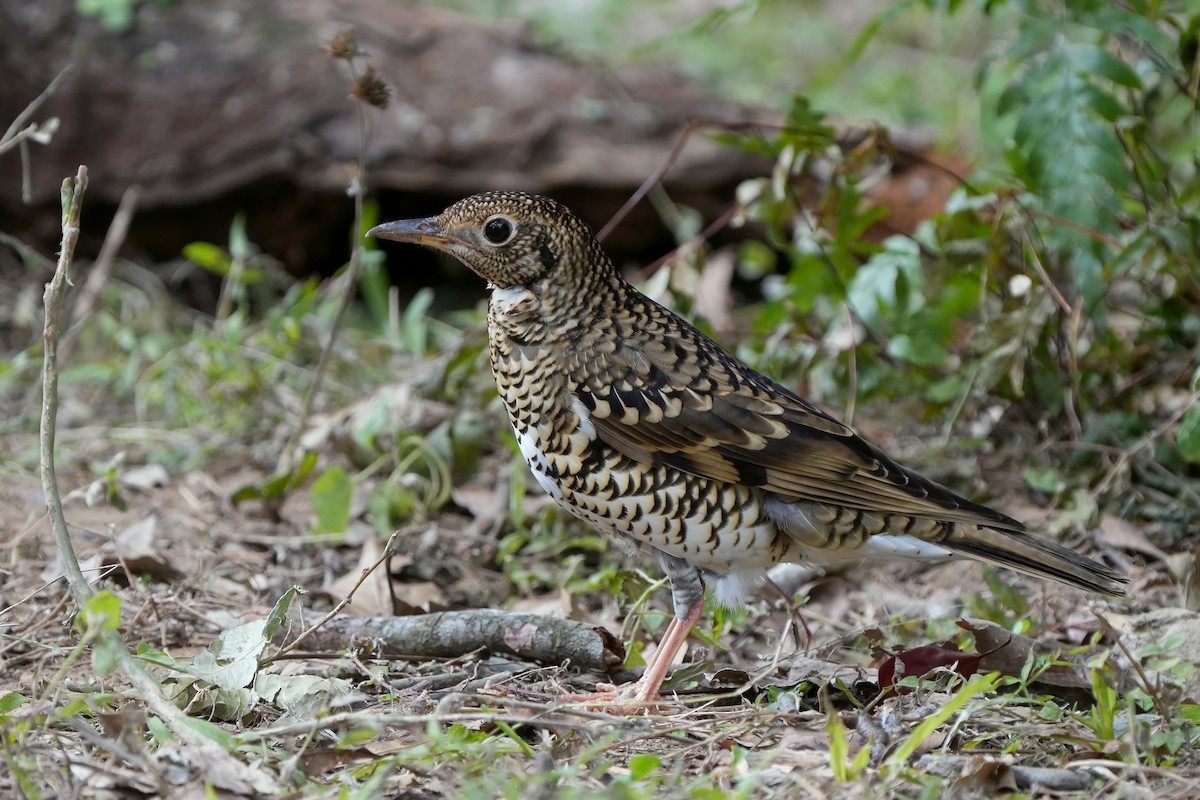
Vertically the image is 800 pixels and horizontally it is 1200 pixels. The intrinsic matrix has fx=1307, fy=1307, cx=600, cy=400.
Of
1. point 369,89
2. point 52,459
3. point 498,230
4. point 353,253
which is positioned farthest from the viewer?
point 353,253

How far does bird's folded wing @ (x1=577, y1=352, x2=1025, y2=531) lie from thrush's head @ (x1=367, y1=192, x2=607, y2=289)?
0.41 meters

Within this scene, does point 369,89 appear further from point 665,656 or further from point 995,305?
point 995,305

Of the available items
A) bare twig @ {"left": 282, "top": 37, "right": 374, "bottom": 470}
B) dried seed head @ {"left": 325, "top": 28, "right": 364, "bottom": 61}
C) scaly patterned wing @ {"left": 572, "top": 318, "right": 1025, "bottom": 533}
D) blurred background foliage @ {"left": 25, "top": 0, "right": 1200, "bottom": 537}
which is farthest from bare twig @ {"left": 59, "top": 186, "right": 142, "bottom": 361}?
scaly patterned wing @ {"left": 572, "top": 318, "right": 1025, "bottom": 533}

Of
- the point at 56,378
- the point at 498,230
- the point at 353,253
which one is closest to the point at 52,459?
the point at 56,378

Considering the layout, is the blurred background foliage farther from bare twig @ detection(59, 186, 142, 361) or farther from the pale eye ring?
the pale eye ring

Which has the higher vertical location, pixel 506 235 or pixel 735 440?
pixel 506 235

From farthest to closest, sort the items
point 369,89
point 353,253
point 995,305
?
point 995,305 → point 353,253 → point 369,89

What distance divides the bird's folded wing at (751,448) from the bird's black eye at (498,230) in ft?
1.65

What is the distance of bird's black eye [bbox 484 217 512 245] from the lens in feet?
12.4

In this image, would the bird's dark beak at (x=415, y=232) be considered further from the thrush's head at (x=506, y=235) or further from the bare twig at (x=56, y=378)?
the bare twig at (x=56, y=378)

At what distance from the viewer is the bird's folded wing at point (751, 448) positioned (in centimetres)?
372

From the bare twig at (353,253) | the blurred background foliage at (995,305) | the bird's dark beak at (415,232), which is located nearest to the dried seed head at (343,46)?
the bare twig at (353,253)

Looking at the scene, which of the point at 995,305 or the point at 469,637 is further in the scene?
the point at 995,305

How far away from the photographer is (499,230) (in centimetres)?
379
